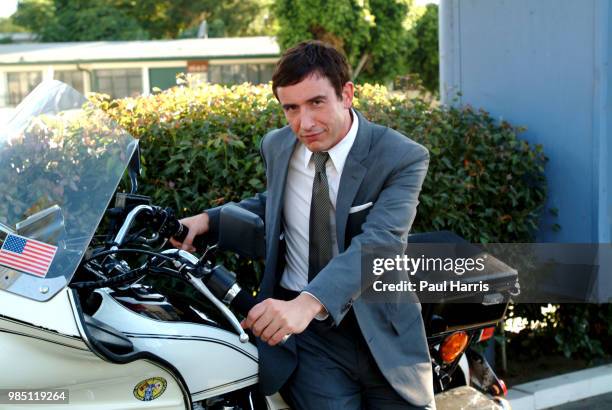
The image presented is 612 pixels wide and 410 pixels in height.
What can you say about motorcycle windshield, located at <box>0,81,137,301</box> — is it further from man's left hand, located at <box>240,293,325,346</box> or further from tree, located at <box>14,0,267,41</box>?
tree, located at <box>14,0,267,41</box>

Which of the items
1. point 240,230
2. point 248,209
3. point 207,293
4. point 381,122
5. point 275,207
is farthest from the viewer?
point 381,122

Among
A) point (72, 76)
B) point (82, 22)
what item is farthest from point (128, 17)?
point (72, 76)

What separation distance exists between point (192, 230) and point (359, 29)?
24393 mm

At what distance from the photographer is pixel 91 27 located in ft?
158

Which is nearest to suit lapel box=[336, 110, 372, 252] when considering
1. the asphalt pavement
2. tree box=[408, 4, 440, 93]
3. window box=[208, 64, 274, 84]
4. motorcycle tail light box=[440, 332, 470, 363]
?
motorcycle tail light box=[440, 332, 470, 363]

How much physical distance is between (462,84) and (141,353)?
4458mm

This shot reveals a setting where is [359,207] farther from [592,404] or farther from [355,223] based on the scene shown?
[592,404]

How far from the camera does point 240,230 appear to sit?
2.56m

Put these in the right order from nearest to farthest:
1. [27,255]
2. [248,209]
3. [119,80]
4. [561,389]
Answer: [27,255], [248,209], [561,389], [119,80]

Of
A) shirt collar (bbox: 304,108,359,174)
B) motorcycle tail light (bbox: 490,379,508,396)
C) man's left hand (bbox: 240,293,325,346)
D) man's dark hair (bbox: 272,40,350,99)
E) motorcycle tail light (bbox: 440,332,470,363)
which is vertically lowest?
motorcycle tail light (bbox: 490,379,508,396)

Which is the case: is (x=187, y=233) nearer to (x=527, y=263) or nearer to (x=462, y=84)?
(x=527, y=263)

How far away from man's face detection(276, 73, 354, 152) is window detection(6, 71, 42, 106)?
117 feet

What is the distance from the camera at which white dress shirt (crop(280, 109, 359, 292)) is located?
9.35ft

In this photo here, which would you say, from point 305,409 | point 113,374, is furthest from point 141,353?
point 305,409
